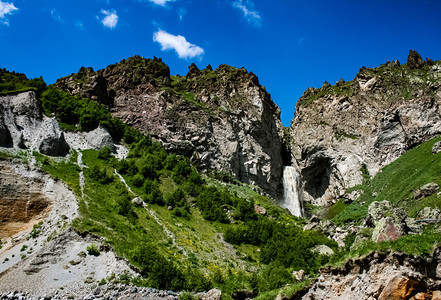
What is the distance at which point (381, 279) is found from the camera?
11.7 meters

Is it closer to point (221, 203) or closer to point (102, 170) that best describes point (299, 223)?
point (221, 203)

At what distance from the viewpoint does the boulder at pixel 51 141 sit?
38147mm

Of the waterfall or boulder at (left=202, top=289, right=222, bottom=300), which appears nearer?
boulder at (left=202, top=289, right=222, bottom=300)

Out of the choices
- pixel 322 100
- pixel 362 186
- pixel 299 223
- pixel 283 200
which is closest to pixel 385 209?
pixel 299 223

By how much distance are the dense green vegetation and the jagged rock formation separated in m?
38.9

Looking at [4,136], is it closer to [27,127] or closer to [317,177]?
[27,127]

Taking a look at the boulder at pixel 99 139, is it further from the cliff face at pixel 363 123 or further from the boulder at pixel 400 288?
the cliff face at pixel 363 123

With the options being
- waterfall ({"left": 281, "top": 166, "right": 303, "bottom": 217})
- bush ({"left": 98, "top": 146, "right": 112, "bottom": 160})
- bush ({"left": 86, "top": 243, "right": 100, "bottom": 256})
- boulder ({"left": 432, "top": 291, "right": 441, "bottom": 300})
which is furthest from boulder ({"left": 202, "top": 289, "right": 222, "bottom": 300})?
waterfall ({"left": 281, "top": 166, "right": 303, "bottom": 217})

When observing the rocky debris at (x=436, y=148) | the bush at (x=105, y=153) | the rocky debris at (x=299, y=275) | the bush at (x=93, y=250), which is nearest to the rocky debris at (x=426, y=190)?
the rocky debris at (x=299, y=275)

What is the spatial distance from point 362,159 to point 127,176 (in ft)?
160

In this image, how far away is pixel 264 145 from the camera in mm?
68875

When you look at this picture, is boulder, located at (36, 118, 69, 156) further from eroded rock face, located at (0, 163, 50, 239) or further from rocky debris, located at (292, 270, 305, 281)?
rocky debris, located at (292, 270, 305, 281)

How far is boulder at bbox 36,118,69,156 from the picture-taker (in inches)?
1502

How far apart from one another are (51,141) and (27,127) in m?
4.63
